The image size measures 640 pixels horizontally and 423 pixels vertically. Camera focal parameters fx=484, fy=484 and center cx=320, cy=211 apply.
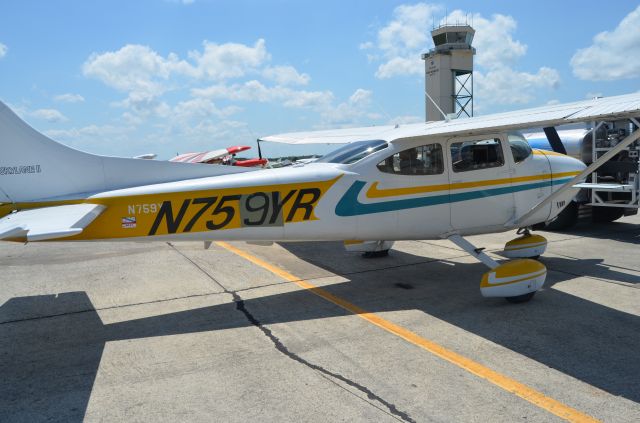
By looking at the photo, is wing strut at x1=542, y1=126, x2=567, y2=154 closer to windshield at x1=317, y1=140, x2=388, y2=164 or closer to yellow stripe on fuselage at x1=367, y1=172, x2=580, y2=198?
yellow stripe on fuselage at x1=367, y1=172, x2=580, y2=198

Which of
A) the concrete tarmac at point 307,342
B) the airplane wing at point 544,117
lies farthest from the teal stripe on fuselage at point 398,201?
the concrete tarmac at point 307,342

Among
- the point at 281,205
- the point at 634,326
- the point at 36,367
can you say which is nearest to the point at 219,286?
the point at 281,205

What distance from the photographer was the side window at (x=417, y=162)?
6.32 meters

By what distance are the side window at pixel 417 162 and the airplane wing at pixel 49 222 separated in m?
3.49

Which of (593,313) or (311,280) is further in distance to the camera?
(311,280)

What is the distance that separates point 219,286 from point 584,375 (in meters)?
4.63

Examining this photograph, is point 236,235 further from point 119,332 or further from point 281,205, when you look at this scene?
point 119,332

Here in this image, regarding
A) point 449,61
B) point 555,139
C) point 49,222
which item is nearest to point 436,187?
point 49,222

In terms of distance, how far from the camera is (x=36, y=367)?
4332mm

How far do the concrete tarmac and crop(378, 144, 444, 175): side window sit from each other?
161cm

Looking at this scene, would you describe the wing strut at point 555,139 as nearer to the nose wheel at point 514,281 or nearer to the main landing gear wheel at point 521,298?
the nose wheel at point 514,281

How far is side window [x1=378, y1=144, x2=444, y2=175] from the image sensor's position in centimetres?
632

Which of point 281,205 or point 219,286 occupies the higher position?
point 281,205

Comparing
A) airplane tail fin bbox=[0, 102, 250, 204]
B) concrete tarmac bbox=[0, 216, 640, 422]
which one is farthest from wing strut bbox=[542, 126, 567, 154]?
airplane tail fin bbox=[0, 102, 250, 204]
